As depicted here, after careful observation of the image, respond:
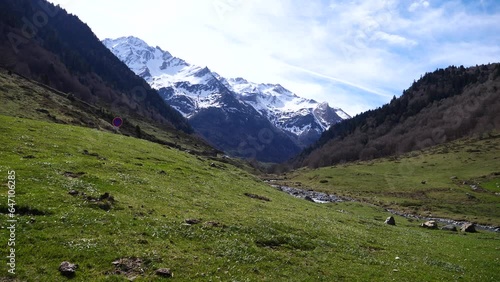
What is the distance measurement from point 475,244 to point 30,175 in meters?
50.0

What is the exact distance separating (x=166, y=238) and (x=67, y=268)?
278 inches

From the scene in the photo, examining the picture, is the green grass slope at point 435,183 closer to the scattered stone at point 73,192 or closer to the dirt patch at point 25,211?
the scattered stone at point 73,192

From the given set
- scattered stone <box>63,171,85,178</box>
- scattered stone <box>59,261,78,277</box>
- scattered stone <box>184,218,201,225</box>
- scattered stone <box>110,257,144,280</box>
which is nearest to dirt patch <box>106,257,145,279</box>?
scattered stone <box>110,257,144,280</box>

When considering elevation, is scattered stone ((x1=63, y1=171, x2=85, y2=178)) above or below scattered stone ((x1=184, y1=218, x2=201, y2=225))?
above

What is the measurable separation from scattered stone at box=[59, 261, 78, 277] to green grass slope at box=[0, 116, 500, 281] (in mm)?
302

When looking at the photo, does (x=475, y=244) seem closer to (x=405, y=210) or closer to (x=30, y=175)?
(x=30, y=175)

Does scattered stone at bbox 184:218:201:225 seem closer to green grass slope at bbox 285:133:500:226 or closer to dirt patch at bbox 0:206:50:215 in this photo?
dirt patch at bbox 0:206:50:215

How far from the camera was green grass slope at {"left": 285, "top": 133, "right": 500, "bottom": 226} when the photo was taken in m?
94.1

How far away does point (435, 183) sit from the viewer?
128 m

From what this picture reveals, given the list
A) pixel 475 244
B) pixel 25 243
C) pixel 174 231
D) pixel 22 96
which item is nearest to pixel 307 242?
pixel 174 231

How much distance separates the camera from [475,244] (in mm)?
41719

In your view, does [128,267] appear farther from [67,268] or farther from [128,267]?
[67,268]

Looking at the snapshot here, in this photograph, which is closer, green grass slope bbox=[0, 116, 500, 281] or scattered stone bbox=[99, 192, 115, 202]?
green grass slope bbox=[0, 116, 500, 281]

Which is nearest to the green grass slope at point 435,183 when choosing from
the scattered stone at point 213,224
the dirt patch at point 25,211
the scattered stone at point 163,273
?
the scattered stone at point 213,224
